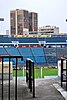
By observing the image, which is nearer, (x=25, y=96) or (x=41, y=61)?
(x=25, y=96)

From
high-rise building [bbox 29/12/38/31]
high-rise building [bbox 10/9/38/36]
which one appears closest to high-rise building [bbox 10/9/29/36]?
high-rise building [bbox 10/9/38/36]

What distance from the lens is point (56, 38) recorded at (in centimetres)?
3145

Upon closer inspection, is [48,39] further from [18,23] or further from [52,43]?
[18,23]

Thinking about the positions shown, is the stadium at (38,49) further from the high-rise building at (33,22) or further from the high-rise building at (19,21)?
the high-rise building at (33,22)

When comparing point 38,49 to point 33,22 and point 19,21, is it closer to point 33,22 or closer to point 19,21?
point 19,21

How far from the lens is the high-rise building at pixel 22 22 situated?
41162mm

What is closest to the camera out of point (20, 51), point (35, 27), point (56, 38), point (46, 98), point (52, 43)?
point (46, 98)

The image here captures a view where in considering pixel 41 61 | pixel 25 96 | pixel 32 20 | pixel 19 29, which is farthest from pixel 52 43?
pixel 25 96

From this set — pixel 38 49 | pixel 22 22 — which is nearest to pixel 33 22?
pixel 22 22

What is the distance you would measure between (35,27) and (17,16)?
3.75m

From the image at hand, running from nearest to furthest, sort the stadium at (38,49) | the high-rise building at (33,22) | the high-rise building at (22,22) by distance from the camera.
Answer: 1. the stadium at (38,49)
2. the high-rise building at (22,22)
3. the high-rise building at (33,22)

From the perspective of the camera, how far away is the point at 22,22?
4384cm

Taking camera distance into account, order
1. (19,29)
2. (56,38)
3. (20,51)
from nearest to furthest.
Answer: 1. (20,51)
2. (56,38)
3. (19,29)

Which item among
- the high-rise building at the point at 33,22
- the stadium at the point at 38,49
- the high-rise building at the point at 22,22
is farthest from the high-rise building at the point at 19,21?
the stadium at the point at 38,49
